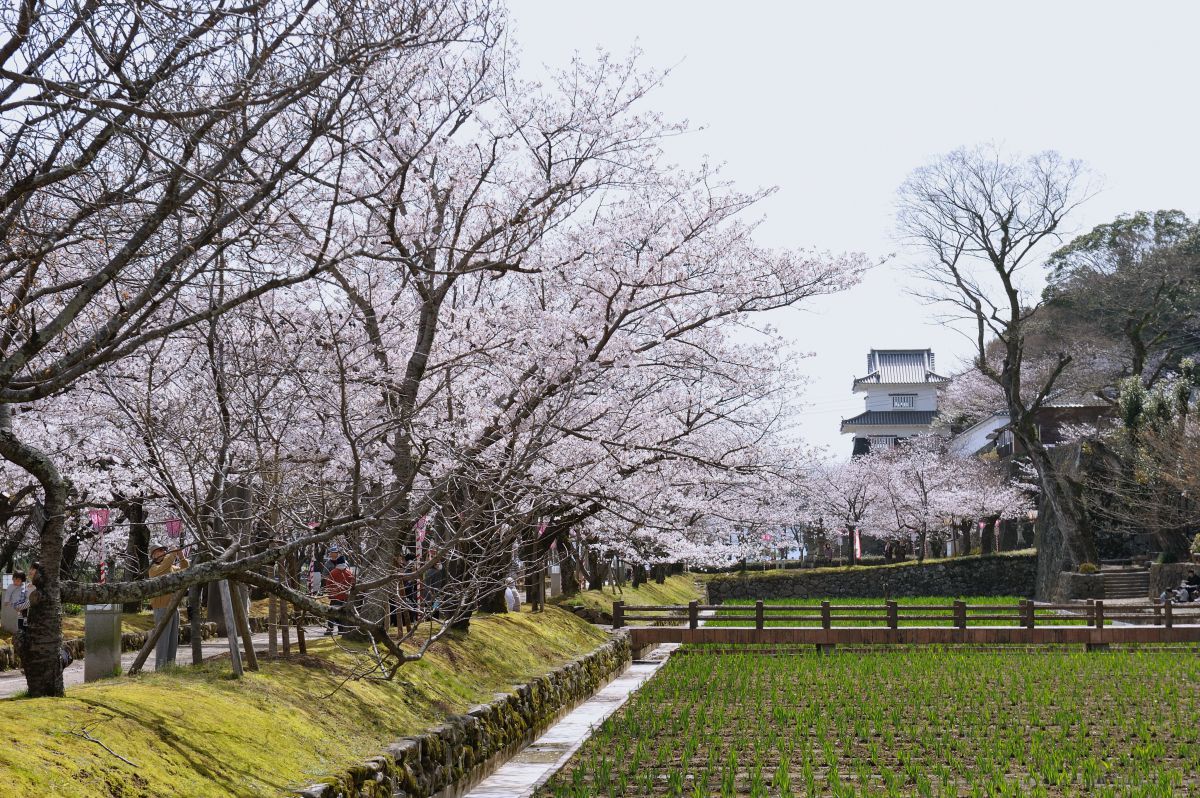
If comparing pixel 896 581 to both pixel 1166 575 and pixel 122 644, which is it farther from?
pixel 122 644

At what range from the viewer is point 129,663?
12961mm

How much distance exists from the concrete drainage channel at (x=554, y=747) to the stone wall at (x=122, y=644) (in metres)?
3.58

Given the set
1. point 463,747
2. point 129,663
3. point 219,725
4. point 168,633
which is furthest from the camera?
point 129,663

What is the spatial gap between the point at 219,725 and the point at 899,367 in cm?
7355

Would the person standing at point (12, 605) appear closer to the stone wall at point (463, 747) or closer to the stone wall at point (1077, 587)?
the stone wall at point (463, 747)

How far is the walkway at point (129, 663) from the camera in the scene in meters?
10.5

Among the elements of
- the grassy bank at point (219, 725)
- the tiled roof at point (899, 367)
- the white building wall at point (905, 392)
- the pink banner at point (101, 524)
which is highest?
the tiled roof at point (899, 367)

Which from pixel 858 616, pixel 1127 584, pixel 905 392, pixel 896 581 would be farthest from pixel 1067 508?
pixel 905 392

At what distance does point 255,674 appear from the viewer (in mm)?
8297

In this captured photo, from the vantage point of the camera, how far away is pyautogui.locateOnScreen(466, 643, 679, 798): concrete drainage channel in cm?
941

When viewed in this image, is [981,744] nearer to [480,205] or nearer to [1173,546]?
[480,205]

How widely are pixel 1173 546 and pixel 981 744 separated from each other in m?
24.7

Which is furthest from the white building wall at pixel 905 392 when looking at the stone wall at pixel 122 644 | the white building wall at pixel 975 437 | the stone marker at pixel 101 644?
the stone marker at pixel 101 644

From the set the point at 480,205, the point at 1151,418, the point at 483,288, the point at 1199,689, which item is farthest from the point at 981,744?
the point at 1151,418
